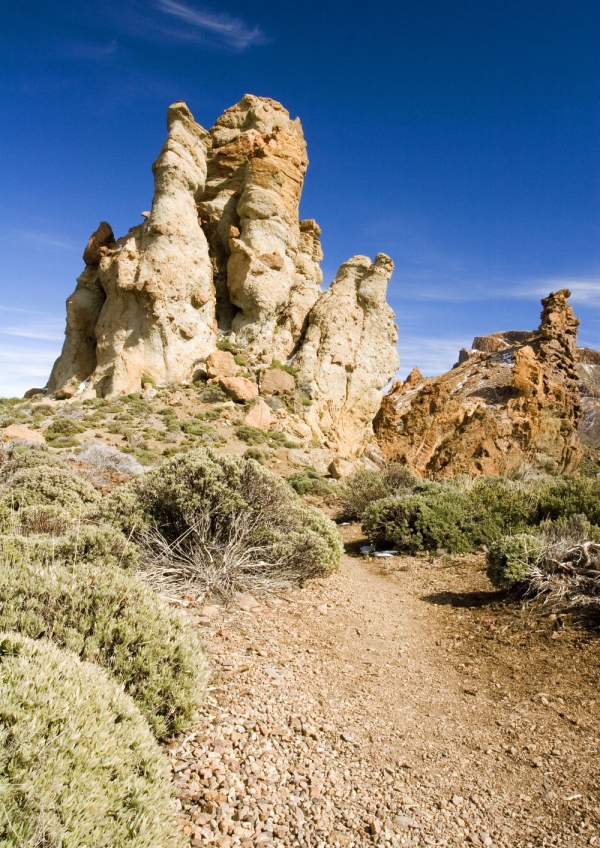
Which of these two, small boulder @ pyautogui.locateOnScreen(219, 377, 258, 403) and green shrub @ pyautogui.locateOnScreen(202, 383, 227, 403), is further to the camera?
small boulder @ pyautogui.locateOnScreen(219, 377, 258, 403)

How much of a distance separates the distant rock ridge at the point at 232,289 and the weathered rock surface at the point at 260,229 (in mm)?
58

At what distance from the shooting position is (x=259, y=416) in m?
19.3

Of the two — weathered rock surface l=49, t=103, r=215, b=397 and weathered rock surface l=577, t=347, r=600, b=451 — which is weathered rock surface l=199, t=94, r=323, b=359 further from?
weathered rock surface l=577, t=347, r=600, b=451

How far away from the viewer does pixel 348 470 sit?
17047mm

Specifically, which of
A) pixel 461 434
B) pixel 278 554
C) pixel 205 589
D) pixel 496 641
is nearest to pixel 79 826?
pixel 205 589

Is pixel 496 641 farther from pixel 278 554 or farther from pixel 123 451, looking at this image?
pixel 123 451

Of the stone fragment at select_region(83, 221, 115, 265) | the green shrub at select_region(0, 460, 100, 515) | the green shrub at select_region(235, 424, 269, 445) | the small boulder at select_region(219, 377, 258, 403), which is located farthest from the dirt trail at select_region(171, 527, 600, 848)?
the stone fragment at select_region(83, 221, 115, 265)

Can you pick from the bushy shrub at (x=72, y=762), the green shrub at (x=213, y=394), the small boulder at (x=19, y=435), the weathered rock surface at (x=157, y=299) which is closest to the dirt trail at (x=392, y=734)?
the bushy shrub at (x=72, y=762)

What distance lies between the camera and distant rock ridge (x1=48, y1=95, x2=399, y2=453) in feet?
66.3

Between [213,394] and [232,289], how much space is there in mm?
5762

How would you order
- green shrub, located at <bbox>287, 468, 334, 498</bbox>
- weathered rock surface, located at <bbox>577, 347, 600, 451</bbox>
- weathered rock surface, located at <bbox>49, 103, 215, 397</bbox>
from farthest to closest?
weathered rock surface, located at <bbox>577, 347, 600, 451</bbox> < weathered rock surface, located at <bbox>49, 103, 215, 397</bbox> < green shrub, located at <bbox>287, 468, 334, 498</bbox>

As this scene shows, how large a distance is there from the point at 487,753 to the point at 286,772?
3.90ft

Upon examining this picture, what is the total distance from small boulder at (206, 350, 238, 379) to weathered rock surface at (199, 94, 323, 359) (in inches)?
63.4

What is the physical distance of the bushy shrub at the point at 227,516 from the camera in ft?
18.0
